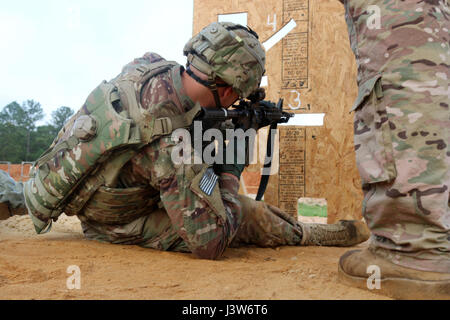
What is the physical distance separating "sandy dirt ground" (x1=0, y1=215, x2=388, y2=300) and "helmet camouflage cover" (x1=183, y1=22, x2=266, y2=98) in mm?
1128

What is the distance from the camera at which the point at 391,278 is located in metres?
1.36

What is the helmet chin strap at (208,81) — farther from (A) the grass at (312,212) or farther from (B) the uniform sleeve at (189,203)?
(A) the grass at (312,212)

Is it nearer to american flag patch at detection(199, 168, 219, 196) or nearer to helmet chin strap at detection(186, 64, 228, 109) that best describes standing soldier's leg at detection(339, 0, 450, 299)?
american flag patch at detection(199, 168, 219, 196)

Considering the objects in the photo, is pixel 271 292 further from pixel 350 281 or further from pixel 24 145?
pixel 24 145

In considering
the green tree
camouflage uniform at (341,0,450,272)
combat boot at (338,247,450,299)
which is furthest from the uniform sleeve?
the green tree

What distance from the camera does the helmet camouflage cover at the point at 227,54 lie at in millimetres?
2268

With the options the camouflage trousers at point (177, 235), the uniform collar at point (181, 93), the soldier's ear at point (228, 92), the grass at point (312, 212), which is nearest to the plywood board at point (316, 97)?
the camouflage trousers at point (177, 235)

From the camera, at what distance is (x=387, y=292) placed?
137cm

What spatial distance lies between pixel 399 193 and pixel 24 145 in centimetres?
4126

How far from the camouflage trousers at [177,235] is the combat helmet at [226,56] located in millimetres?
877

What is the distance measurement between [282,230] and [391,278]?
145cm

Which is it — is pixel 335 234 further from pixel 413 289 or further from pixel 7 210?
pixel 7 210
